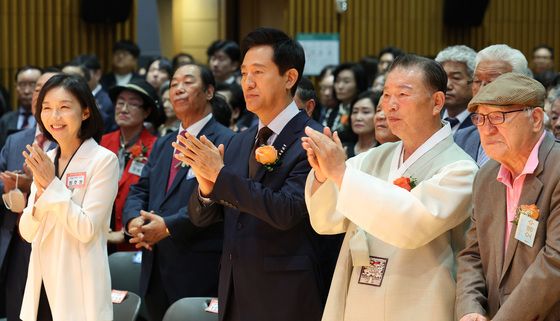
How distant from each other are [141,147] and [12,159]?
2.51ft

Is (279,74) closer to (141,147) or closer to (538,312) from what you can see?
(538,312)

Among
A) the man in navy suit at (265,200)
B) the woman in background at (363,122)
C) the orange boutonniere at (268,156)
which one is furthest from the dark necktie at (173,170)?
the woman in background at (363,122)

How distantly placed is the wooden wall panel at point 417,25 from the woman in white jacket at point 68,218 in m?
6.01

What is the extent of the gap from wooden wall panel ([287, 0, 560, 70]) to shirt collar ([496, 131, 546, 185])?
7.00 m

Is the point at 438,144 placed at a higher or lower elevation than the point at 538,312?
higher

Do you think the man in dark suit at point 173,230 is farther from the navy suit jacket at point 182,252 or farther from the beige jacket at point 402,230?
the beige jacket at point 402,230

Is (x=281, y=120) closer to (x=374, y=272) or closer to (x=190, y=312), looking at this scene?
(x=374, y=272)

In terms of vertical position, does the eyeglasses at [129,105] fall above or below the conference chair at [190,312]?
above

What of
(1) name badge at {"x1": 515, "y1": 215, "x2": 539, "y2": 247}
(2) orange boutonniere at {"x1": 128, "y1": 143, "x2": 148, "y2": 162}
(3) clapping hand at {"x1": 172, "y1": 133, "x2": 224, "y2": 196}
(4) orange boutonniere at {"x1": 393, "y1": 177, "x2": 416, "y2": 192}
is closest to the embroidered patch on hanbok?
(4) orange boutonniere at {"x1": 393, "y1": 177, "x2": 416, "y2": 192}

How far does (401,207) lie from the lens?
2898 mm

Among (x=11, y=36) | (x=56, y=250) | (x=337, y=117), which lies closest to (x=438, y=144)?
(x=56, y=250)

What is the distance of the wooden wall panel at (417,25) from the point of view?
9766 mm

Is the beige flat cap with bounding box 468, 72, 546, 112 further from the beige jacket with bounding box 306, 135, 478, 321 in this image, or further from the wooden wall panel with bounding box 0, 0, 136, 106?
the wooden wall panel with bounding box 0, 0, 136, 106

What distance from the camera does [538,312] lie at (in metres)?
2.63
